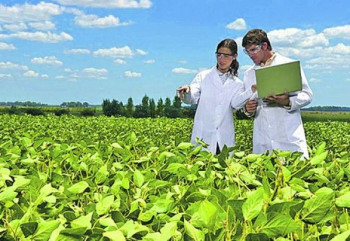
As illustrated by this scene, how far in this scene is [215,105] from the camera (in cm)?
→ 600

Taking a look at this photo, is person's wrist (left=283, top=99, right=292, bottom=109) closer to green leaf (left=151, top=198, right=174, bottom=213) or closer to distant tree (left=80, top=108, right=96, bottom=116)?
green leaf (left=151, top=198, right=174, bottom=213)

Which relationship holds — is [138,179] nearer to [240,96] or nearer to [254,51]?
[254,51]

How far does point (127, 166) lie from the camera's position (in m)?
2.97

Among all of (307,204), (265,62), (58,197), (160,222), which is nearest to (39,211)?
(58,197)

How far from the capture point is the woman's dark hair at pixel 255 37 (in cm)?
509

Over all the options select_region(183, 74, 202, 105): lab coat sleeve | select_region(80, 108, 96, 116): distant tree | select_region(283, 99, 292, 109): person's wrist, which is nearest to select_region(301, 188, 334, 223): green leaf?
select_region(283, 99, 292, 109): person's wrist

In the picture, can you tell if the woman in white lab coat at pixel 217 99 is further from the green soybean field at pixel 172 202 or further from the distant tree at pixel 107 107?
the distant tree at pixel 107 107

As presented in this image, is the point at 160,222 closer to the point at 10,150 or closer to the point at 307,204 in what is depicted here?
the point at 307,204

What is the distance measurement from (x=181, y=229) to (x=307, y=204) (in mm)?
416

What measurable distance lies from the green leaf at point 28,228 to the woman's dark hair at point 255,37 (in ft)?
12.8

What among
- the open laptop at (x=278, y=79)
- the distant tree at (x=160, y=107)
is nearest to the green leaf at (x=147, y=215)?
the open laptop at (x=278, y=79)

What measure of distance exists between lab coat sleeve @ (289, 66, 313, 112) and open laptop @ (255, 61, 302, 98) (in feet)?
0.65

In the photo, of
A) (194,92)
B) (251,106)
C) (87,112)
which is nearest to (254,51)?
(251,106)

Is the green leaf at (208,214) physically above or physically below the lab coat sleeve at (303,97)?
below
